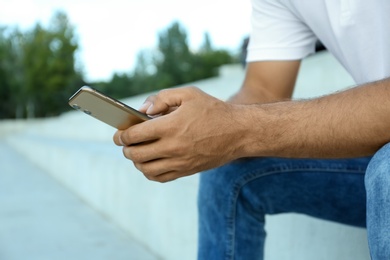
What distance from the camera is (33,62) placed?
21.0 meters

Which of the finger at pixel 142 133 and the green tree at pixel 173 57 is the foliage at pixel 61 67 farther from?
the finger at pixel 142 133

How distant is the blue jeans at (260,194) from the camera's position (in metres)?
0.94

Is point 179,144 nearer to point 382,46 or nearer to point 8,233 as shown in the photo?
point 382,46

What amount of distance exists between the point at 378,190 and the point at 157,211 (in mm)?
1588

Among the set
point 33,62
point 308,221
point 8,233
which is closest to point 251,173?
point 308,221

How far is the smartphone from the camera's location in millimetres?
704

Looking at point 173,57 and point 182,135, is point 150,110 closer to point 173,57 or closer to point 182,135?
point 182,135

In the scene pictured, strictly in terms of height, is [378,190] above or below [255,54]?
below

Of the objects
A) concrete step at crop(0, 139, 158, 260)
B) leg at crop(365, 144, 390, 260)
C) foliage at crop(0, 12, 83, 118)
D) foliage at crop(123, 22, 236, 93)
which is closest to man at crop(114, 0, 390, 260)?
leg at crop(365, 144, 390, 260)

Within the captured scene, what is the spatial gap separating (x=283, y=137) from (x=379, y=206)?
0.62 feet

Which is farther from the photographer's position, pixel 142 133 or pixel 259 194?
pixel 259 194

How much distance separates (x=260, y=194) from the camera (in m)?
0.96

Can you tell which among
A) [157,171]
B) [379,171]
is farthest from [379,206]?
[157,171]

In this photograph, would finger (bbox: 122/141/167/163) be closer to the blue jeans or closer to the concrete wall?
the blue jeans
